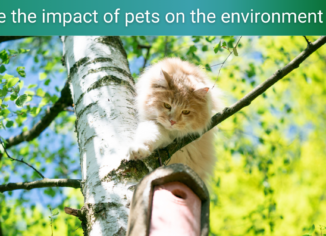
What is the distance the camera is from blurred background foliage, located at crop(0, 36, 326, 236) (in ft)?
17.2

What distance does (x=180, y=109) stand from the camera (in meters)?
2.90

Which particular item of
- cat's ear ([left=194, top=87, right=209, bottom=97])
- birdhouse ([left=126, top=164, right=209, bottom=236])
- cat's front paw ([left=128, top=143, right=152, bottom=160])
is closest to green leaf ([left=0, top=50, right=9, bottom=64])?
cat's front paw ([left=128, top=143, right=152, bottom=160])

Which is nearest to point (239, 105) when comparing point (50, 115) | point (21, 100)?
point (21, 100)

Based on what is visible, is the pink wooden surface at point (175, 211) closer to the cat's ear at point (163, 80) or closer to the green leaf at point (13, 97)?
the cat's ear at point (163, 80)

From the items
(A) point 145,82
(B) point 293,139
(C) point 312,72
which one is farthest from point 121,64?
(C) point 312,72

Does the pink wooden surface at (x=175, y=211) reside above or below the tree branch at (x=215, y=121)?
below

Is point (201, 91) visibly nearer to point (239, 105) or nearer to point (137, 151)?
point (239, 105)

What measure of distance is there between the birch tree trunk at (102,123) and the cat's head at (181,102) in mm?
278

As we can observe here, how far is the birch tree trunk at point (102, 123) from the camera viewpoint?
169 cm

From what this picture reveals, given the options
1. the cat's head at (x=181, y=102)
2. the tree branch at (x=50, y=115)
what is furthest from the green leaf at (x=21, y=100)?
the tree branch at (x=50, y=115)

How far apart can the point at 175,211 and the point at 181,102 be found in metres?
1.65

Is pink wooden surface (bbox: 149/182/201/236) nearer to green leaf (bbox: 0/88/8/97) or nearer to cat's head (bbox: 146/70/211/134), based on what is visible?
cat's head (bbox: 146/70/211/134)

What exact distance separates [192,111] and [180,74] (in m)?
0.44

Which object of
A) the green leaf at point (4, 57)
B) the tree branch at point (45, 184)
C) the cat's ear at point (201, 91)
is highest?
the green leaf at point (4, 57)
